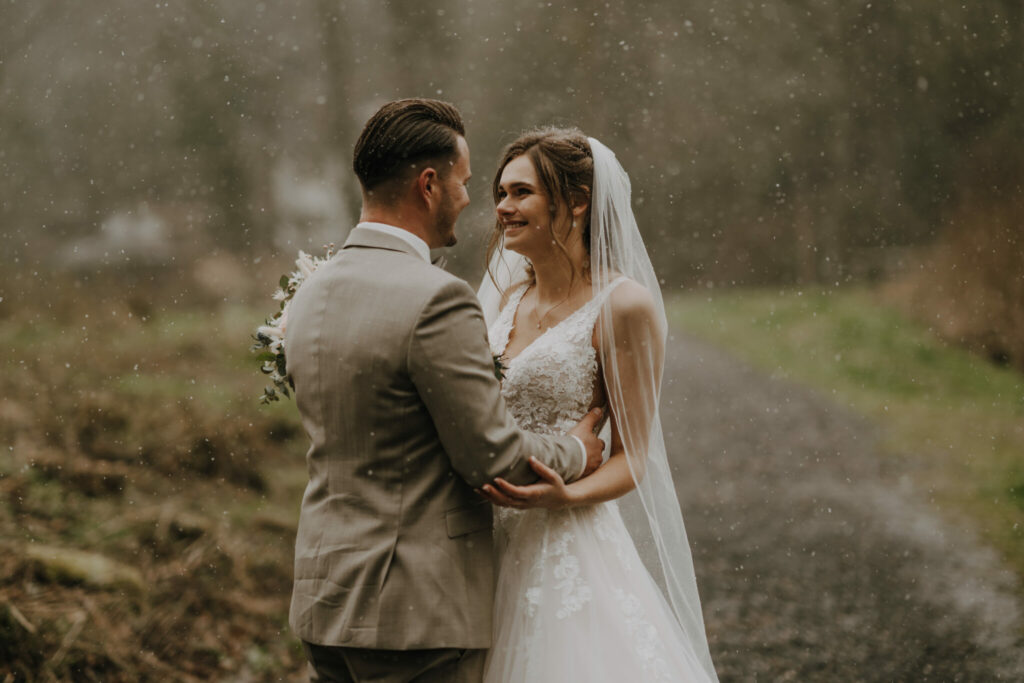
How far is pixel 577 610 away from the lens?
2.02 metres

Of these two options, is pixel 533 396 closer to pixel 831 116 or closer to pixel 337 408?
pixel 337 408

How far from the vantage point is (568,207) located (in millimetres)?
2385

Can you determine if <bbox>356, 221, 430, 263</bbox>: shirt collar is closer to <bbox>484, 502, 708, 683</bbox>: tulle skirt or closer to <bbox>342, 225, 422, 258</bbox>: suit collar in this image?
<bbox>342, 225, 422, 258</bbox>: suit collar

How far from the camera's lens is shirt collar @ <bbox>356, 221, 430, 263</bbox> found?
5.94 feet

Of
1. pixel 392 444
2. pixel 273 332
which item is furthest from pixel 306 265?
pixel 392 444

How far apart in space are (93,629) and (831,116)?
11219 mm

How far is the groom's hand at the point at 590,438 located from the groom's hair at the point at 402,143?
2.33ft

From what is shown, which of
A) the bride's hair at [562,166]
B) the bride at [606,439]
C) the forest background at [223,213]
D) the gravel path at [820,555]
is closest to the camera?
the bride at [606,439]

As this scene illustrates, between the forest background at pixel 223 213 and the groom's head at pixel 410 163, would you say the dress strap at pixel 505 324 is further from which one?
the forest background at pixel 223 213

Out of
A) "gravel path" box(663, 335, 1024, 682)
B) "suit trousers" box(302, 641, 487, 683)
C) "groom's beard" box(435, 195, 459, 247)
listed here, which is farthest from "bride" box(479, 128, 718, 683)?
"gravel path" box(663, 335, 1024, 682)

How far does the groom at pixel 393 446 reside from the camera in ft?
5.49

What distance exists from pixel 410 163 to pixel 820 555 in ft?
18.4

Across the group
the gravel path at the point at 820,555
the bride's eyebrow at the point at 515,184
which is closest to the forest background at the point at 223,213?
the gravel path at the point at 820,555

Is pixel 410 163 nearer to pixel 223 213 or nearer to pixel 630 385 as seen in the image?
pixel 630 385
